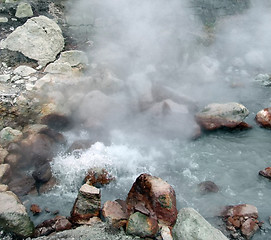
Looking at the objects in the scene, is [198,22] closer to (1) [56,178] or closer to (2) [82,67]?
(2) [82,67]

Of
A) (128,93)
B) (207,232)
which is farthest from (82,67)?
(207,232)

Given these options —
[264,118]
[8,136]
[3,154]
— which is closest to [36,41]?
[8,136]

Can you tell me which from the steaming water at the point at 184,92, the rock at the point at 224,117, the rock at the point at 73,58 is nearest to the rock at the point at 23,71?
the rock at the point at 73,58

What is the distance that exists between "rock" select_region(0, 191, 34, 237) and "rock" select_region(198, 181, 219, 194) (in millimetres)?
2804

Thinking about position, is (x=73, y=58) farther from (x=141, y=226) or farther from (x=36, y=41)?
(x=141, y=226)

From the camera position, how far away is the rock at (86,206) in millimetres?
4445

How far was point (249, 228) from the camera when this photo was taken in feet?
14.1

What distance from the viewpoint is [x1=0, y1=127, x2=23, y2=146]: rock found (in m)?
5.75

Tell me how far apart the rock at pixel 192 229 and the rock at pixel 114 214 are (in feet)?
2.47

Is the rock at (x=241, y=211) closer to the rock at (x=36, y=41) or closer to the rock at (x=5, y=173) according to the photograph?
the rock at (x=5, y=173)

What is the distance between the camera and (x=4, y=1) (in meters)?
8.20

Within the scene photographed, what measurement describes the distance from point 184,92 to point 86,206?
14.3 feet

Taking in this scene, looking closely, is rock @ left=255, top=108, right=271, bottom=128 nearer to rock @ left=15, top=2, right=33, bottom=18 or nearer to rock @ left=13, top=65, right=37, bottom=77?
rock @ left=13, top=65, right=37, bottom=77

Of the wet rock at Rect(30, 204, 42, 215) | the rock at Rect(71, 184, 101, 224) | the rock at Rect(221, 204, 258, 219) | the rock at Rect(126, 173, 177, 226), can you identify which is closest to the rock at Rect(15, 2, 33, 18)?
the wet rock at Rect(30, 204, 42, 215)
